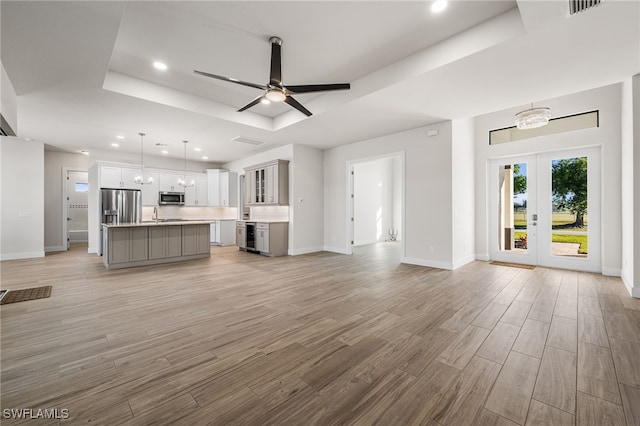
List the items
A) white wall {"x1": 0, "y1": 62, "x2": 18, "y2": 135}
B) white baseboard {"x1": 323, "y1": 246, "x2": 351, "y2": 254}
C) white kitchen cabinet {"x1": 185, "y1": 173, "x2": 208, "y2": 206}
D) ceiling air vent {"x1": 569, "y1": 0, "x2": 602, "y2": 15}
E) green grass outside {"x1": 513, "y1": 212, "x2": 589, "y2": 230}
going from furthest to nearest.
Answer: white kitchen cabinet {"x1": 185, "y1": 173, "x2": 208, "y2": 206}, white baseboard {"x1": 323, "y1": 246, "x2": 351, "y2": 254}, green grass outside {"x1": 513, "y1": 212, "x2": 589, "y2": 230}, white wall {"x1": 0, "y1": 62, "x2": 18, "y2": 135}, ceiling air vent {"x1": 569, "y1": 0, "x2": 602, "y2": 15}

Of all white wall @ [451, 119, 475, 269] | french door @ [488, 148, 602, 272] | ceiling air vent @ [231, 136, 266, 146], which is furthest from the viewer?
ceiling air vent @ [231, 136, 266, 146]

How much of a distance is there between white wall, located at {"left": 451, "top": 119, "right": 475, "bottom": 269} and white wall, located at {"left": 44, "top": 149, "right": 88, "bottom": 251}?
35.6 feet

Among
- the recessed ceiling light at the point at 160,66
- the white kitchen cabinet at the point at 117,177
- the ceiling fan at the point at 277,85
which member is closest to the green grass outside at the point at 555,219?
the ceiling fan at the point at 277,85

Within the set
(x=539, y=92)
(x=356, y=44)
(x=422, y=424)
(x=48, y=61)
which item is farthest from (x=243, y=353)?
(x=539, y=92)

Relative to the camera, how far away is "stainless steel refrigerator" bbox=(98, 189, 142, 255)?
7.09m

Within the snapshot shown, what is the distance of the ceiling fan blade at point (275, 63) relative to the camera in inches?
115

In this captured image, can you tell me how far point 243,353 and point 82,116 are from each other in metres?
→ 5.49

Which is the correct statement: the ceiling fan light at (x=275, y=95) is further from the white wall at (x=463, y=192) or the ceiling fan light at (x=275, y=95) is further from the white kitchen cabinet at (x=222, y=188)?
the white kitchen cabinet at (x=222, y=188)

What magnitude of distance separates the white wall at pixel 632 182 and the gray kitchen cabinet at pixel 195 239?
7688 millimetres

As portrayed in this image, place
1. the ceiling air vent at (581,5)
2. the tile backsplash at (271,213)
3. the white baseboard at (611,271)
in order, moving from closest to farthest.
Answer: the ceiling air vent at (581,5) → the white baseboard at (611,271) → the tile backsplash at (271,213)

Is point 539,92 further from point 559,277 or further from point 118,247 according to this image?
point 118,247

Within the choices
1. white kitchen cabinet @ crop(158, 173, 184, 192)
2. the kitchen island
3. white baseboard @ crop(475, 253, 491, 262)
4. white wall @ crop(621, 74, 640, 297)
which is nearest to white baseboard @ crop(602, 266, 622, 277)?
white wall @ crop(621, 74, 640, 297)

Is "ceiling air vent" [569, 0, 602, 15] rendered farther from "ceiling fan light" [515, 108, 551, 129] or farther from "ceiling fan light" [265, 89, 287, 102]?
"ceiling fan light" [265, 89, 287, 102]

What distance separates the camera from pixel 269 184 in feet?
23.6
